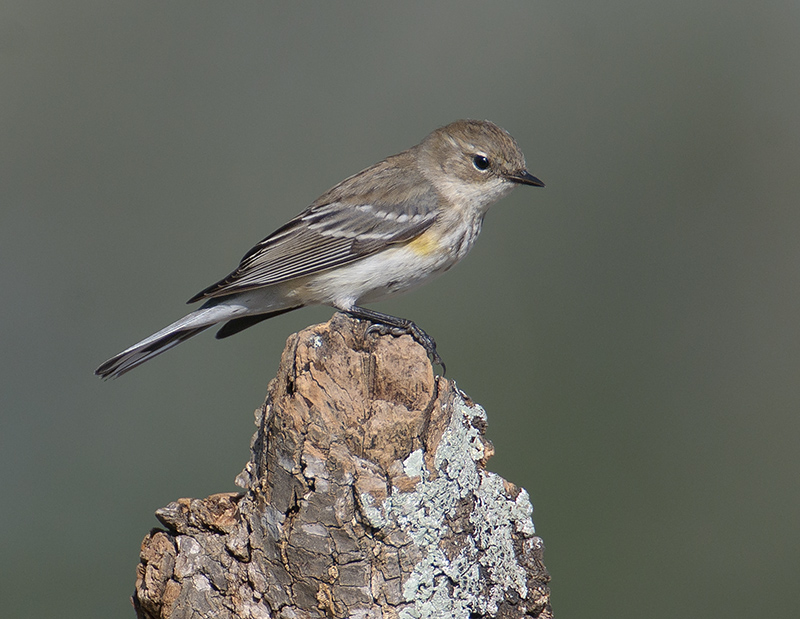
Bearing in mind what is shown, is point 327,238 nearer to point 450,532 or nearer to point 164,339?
point 164,339

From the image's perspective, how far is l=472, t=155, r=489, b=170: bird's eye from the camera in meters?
5.05

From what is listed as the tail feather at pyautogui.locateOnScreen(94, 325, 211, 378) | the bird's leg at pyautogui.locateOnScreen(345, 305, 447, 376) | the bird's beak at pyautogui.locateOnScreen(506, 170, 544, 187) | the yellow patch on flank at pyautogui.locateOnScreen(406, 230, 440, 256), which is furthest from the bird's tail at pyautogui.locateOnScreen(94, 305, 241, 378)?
the bird's beak at pyautogui.locateOnScreen(506, 170, 544, 187)

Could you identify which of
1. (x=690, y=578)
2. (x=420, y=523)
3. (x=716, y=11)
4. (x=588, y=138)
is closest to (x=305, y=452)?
(x=420, y=523)

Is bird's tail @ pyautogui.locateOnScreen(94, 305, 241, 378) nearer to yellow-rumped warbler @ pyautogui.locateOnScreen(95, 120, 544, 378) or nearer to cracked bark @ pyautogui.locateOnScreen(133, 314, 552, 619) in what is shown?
yellow-rumped warbler @ pyautogui.locateOnScreen(95, 120, 544, 378)

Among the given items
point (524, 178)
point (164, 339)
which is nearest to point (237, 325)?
point (164, 339)

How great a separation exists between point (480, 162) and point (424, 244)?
0.69 m

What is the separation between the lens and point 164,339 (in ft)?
15.2

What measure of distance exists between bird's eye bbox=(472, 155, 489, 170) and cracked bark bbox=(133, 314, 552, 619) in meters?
2.28

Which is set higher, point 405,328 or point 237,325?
point 237,325

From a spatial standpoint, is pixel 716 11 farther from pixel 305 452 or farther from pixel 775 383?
pixel 305 452

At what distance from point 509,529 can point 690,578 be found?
2.98 meters

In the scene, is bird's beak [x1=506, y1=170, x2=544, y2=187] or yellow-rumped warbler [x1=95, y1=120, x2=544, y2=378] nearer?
yellow-rumped warbler [x1=95, y1=120, x2=544, y2=378]

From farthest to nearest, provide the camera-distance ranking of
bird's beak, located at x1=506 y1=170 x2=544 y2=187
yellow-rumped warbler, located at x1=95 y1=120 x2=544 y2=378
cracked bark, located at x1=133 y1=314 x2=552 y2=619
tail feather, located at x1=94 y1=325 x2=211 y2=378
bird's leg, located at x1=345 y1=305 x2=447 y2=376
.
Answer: bird's beak, located at x1=506 y1=170 x2=544 y2=187 < yellow-rumped warbler, located at x1=95 y1=120 x2=544 y2=378 < tail feather, located at x1=94 y1=325 x2=211 y2=378 < bird's leg, located at x1=345 y1=305 x2=447 y2=376 < cracked bark, located at x1=133 y1=314 x2=552 y2=619

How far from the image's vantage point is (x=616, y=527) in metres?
5.49
